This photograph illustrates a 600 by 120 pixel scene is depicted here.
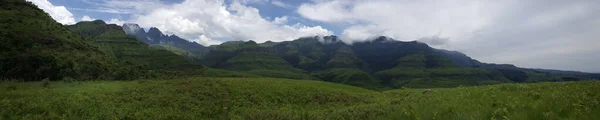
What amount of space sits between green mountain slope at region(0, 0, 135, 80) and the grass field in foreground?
113ft

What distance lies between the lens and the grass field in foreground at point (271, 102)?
13445mm

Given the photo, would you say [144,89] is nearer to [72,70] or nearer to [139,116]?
[139,116]

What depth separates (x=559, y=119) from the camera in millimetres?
9945

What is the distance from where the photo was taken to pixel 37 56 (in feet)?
200

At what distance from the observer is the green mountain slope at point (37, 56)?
186ft

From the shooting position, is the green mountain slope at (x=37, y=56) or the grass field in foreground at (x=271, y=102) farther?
the green mountain slope at (x=37, y=56)

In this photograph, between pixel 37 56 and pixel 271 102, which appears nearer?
pixel 271 102

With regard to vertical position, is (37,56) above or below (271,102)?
above

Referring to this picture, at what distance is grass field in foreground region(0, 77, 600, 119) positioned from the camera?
13.4 meters

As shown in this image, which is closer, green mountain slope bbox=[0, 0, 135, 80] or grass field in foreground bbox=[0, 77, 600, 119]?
grass field in foreground bbox=[0, 77, 600, 119]

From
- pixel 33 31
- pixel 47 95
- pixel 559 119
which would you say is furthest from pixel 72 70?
pixel 559 119

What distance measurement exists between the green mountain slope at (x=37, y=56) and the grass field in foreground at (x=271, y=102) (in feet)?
113

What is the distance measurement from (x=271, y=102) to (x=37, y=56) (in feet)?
192

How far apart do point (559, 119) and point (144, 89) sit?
33815 mm
